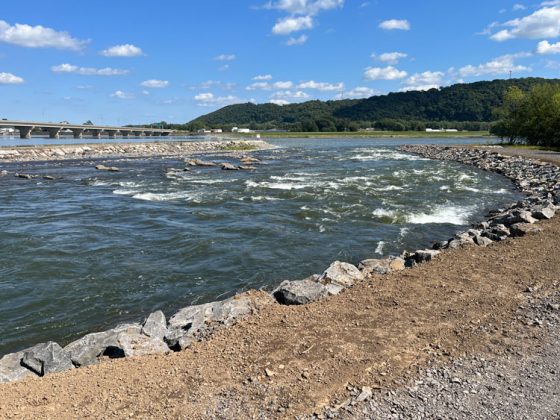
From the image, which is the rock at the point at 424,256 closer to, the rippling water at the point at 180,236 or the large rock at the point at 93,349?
the rippling water at the point at 180,236

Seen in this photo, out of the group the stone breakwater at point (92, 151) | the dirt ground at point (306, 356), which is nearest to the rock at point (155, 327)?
the dirt ground at point (306, 356)


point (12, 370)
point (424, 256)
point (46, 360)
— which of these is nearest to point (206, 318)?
point (46, 360)

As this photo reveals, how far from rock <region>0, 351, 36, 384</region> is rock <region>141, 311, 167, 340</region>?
5.80 feet

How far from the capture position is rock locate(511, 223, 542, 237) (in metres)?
12.6

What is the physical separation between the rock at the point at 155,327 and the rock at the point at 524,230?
1035 centimetres

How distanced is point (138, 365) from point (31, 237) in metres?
12.0

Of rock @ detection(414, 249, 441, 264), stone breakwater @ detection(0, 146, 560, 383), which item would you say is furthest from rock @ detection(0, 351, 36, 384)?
rock @ detection(414, 249, 441, 264)

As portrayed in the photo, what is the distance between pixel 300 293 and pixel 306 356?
232cm

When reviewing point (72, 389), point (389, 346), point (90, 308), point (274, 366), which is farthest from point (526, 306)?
point (90, 308)

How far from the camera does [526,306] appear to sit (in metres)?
7.55

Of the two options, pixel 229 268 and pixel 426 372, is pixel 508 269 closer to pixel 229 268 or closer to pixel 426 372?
pixel 426 372

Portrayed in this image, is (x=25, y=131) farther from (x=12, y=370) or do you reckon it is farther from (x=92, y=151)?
(x=12, y=370)

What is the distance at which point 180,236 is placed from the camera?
15930 mm

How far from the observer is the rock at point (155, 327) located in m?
7.35
